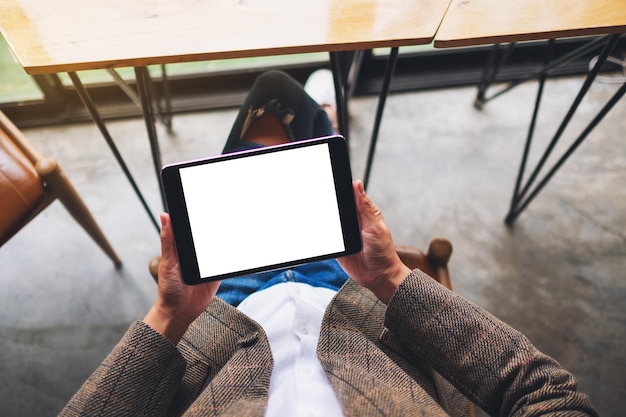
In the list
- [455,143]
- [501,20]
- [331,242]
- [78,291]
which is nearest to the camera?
[331,242]

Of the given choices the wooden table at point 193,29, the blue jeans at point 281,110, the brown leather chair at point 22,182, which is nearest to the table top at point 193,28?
the wooden table at point 193,29

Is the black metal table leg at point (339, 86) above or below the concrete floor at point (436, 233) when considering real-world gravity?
above

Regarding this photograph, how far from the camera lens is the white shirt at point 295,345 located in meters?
0.63

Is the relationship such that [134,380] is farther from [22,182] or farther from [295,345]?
[22,182]

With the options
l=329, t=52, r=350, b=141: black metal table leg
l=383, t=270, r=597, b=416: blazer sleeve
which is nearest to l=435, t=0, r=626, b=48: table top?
l=329, t=52, r=350, b=141: black metal table leg

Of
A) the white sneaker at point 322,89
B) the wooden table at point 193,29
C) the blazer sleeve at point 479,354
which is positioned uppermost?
the wooden table at point 193,29

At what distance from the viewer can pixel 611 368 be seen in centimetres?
124

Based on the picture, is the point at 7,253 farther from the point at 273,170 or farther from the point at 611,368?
the point at 611,368

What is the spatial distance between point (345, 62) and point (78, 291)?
3.69 ft

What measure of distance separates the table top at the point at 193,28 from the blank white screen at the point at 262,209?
26cm

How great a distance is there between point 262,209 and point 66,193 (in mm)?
607

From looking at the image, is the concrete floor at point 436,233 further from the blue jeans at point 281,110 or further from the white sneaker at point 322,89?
the blue jeans at point 281,110

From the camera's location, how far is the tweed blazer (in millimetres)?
584

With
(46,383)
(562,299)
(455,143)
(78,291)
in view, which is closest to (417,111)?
(455,143)
